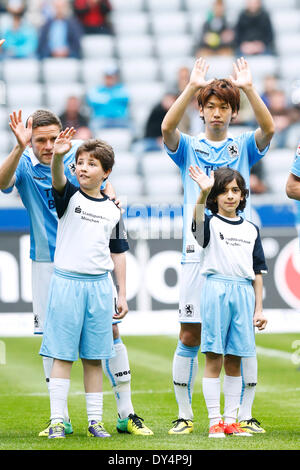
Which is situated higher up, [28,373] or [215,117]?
[215,117]

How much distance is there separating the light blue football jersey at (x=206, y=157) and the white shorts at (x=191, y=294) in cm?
10

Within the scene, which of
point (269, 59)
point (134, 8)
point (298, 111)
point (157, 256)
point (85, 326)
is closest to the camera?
point (85, 326)

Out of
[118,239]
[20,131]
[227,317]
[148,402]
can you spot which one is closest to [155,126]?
[148,402]

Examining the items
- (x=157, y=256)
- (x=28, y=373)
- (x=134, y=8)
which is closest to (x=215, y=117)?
(x=28, y=373)

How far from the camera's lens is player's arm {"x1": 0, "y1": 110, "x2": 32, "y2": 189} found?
5.61 metres

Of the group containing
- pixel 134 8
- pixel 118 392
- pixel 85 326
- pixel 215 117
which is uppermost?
pixel 134 8

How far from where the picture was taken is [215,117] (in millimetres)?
6043

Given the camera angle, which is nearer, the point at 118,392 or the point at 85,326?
the point at 85,326

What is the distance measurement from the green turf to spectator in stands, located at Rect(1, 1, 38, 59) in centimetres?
764

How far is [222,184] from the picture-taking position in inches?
230

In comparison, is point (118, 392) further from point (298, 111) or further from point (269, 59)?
point (269, 59)

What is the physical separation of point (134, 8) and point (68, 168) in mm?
13810

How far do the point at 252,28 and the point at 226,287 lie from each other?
12282 mm

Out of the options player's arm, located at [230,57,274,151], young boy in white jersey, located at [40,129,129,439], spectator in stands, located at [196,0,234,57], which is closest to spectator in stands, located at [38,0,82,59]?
spectator in stands, located at [196,0,234,57]
